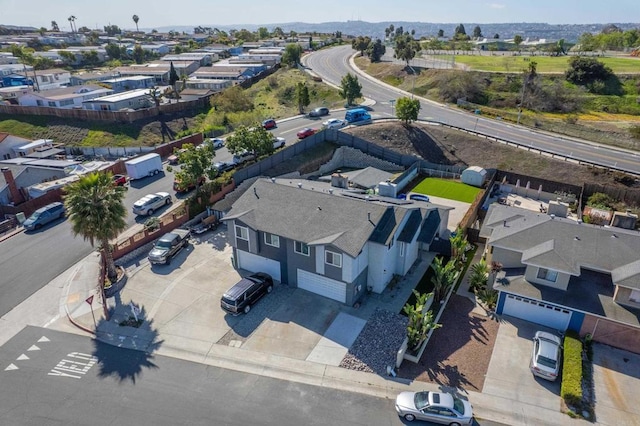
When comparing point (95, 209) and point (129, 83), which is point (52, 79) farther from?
point (95, 209)

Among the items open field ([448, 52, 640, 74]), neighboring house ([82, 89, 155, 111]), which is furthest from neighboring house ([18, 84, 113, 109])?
open field ([448, 52, 640, 74])

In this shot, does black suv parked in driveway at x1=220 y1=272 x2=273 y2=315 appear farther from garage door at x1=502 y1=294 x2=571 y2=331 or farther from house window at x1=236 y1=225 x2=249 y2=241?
garage door at x1=502 y1=294 x2=571 y2=331

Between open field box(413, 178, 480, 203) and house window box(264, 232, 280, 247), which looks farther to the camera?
open field box(413, 178, 480, 203)

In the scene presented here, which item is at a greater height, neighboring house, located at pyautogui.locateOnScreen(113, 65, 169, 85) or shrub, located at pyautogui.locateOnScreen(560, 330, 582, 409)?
neighboring house, located at pyautogui.locateOnScreen(113, 65, 169, 85)

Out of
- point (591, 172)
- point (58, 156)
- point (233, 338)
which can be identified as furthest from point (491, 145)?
point (58, 156)

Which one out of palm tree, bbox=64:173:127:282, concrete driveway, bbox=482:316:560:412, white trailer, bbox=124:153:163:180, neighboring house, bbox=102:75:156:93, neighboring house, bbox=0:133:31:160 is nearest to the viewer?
concrete driveway, bbox=482:316:560:412

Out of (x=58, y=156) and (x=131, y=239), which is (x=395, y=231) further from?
(x=58, y=156)

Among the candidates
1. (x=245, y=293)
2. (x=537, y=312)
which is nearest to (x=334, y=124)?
(x=245, y=293)

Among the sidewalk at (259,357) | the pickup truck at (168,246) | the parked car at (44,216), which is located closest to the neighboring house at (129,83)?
the parked car at (44,216)
